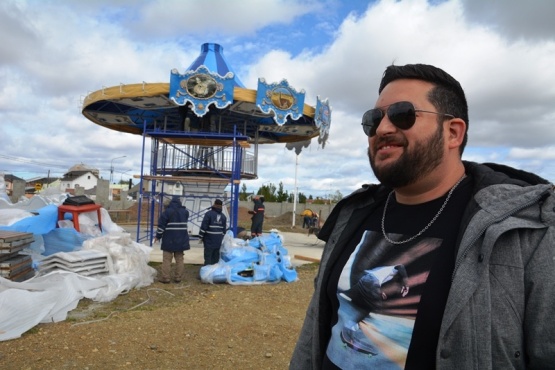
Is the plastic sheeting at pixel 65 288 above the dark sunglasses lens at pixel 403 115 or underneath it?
underneath

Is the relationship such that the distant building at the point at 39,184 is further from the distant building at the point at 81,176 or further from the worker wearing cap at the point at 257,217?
the worker wearing cap at the point at 257,217

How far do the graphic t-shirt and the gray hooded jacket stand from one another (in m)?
0.08

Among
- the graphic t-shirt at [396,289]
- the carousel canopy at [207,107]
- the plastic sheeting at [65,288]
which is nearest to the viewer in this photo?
the graphic t-shirt at [396,289]

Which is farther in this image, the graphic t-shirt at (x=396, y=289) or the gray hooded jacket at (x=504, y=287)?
the graphic t-shirt at (x=396, y=289)

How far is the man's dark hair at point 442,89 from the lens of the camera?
1660mm

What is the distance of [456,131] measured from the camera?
1.69 m

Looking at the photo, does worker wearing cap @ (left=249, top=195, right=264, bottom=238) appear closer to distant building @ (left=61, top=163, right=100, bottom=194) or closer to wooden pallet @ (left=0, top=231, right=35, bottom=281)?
wooden pallet @ (left=0, top=231, right=35, bottom=281)

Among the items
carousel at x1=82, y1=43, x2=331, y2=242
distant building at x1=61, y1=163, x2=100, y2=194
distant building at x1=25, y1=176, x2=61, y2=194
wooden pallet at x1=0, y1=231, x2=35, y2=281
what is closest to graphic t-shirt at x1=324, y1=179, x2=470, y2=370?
wooden pallet at x1=0, y1=231, x2=35, y2=281

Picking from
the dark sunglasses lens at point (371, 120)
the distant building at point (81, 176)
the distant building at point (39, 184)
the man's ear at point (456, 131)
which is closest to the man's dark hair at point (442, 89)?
the man's ear at point (456, 131)

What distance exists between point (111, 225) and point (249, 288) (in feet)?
16.1

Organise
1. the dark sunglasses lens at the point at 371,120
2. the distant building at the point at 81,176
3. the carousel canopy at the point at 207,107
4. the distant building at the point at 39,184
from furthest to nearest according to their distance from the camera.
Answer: the distant building at the point at 81,176, the distant building at the point at 39,184, the carousel canopy at the point at 207,107, the dark sunglasses lens at the point at 371,120

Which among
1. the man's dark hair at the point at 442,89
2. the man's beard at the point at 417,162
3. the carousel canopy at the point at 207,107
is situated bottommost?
the man's beard at the point at 417,162

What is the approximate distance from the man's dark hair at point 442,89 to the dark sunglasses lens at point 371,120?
0.58 feet

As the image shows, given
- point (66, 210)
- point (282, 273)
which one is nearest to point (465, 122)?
point (282, 273)
